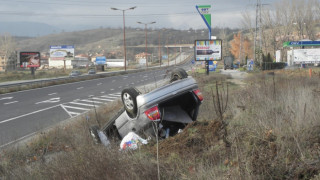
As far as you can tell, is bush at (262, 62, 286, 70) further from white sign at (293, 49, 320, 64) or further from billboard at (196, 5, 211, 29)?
billboard at (196, 5, 211, 29)

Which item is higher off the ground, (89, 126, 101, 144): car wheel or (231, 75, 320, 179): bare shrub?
(231, 75, 320, 179): bare shrub

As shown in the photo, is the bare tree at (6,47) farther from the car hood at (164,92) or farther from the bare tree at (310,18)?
the car hood at (164,92)

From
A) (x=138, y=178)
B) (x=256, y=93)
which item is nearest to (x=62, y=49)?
(x=256, y=93)

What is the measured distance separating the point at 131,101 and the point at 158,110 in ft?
1.83

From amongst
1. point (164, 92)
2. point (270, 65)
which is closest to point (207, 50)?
point (270, 65)

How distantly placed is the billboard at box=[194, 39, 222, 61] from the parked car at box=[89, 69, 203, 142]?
94.4 ft

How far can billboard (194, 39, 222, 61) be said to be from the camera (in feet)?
121

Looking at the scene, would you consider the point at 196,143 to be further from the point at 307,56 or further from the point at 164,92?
the point at 307,56

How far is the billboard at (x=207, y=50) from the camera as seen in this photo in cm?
3691

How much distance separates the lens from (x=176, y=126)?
8.23 meters

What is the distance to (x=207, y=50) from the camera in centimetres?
3719

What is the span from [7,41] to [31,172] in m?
158

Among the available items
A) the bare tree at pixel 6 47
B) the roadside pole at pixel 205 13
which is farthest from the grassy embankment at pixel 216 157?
the bare tree at pixel 6 47

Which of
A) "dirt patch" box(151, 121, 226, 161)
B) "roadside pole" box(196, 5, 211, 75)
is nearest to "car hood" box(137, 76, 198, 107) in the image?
Result: "dirt patch" box(151, 121, 226, 161)
